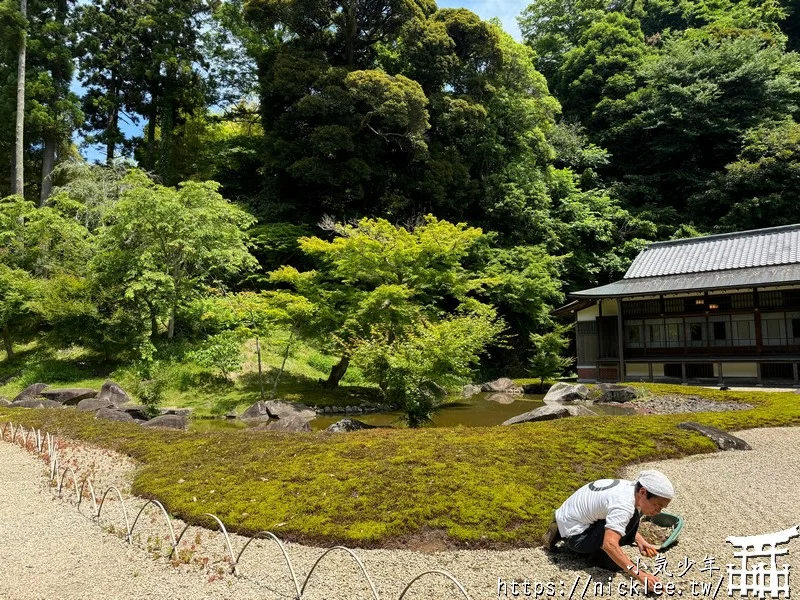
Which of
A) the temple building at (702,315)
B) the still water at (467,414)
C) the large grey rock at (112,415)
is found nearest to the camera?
the large grey rock at (112,415)

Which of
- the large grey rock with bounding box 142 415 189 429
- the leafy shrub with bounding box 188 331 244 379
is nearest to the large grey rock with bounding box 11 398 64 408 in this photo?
the leafy shrub with bounding box 188 331 244 379

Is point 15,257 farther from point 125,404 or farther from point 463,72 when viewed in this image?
point 463,72

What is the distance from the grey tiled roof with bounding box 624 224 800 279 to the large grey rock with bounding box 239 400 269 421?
52.2 ft

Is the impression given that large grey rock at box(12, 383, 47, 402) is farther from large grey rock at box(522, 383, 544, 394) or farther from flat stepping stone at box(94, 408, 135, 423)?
large grey rock at box(522, 383, 544, 394)

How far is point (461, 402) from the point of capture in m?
17.9

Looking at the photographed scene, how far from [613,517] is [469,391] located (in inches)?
657

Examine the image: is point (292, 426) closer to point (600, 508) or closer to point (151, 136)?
point (600, 508)

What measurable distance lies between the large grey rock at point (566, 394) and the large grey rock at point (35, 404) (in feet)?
46.1

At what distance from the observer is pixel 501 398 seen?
18359 mm

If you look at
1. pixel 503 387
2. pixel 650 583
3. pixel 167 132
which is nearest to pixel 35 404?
pixel 503 387

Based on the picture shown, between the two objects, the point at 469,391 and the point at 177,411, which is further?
the point at 469,391

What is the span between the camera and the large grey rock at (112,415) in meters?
12.3

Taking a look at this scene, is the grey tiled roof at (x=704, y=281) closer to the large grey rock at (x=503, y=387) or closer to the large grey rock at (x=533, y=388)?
the large grey rock at (x=533, y=388)

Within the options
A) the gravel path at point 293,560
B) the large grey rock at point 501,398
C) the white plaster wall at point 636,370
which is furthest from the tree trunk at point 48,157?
the white plaster wall at point 636,370
